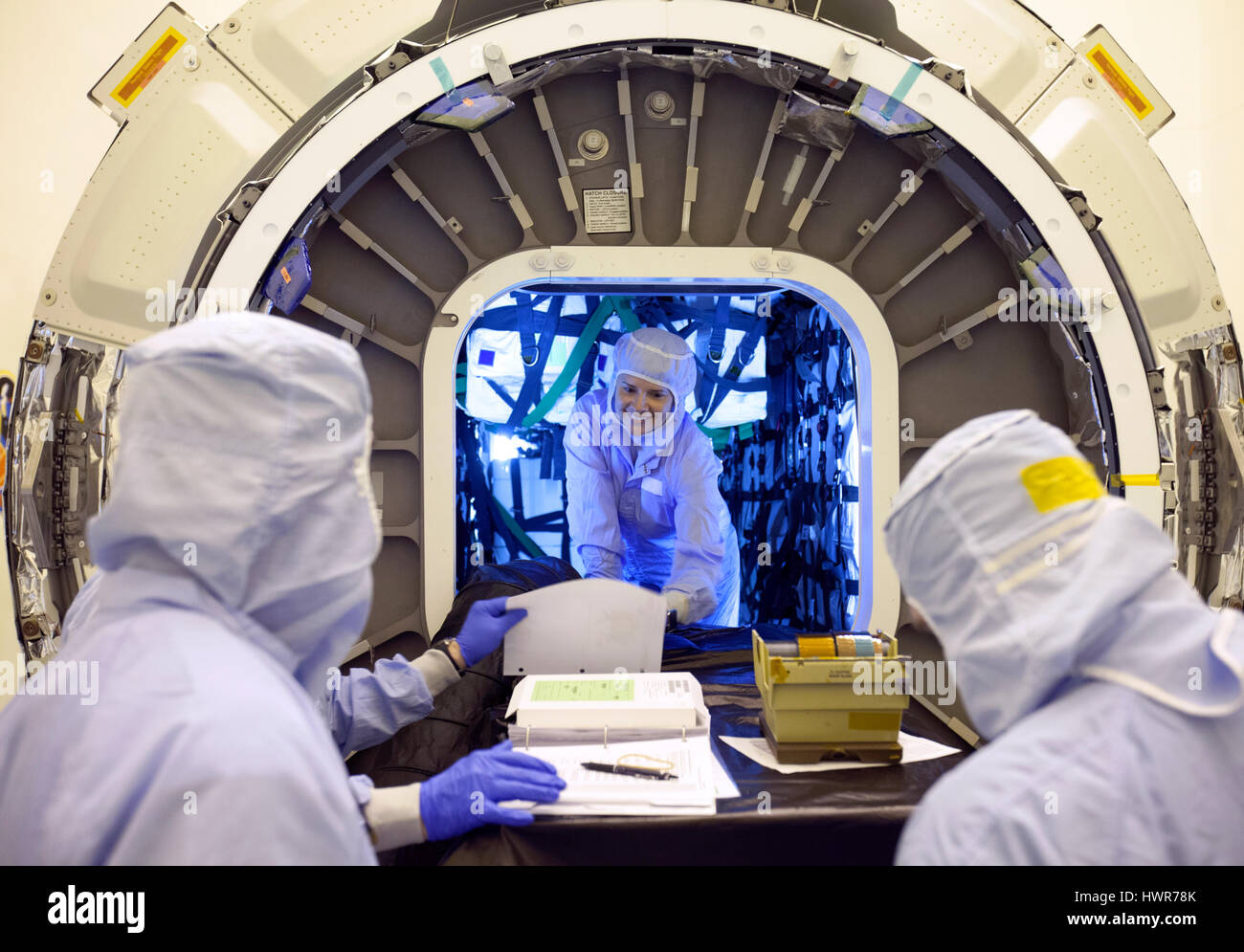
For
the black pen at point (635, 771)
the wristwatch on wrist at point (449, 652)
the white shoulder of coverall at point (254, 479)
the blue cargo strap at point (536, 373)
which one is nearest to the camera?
the white shoulder of coverall at point (254, 479)

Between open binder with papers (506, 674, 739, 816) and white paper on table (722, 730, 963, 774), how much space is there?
0.31ft

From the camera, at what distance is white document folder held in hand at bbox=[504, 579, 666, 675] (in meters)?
2.26

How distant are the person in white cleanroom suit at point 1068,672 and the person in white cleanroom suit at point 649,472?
2.31 metres

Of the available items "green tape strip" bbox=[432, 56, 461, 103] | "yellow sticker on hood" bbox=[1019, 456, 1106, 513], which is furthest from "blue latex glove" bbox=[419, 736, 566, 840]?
"green tape strip" bbox=[432, 56, 461, 103]

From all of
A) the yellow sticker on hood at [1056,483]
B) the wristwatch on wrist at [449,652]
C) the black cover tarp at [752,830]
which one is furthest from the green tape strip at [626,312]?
the yellow sticker on hood at [1056,483]

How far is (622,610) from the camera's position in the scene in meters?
2.26

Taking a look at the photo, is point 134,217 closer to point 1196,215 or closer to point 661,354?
point 661,354

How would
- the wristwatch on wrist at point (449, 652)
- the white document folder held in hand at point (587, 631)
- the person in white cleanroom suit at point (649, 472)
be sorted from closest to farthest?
1. the wristwatch on wrist at point (449, 652)
2. the white document folder held in hand at point (587, 631)
3. the person in white cleanroom suit at point (649, 472)

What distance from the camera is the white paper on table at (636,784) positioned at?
152 centimetres

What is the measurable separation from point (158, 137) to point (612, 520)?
6.86ft

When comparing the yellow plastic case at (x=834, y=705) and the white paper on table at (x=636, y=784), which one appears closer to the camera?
the white paper on table at (x=636, y=784)

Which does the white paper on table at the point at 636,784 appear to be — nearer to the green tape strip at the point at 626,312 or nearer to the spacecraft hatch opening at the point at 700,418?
the spacecraft hatch opening at the point at 700,418

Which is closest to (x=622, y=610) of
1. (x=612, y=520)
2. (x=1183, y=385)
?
(x=612, y=520)

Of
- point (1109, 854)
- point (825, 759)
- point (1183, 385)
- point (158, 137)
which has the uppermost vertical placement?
point (158, 137)
